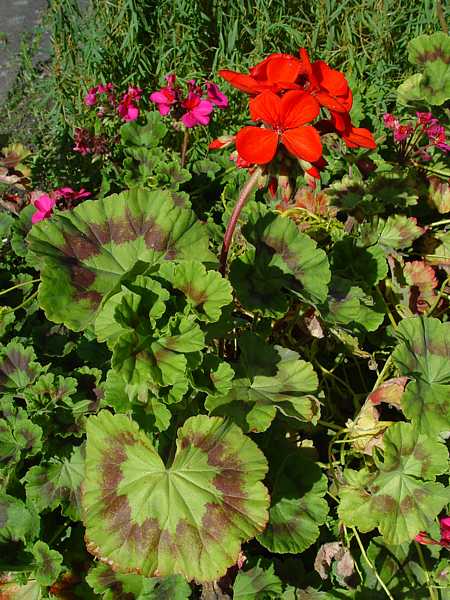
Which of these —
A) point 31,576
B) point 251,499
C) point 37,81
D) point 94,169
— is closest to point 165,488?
point 251,499

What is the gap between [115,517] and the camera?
1427mm

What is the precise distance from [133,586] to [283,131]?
3.86ft

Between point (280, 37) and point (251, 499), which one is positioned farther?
point (280, 37)

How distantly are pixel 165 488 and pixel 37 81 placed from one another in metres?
3.33

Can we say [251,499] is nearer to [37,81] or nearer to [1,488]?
[1,488]

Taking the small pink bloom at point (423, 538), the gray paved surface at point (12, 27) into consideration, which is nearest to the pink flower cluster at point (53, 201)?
the small pink bloom at point (423, 538)

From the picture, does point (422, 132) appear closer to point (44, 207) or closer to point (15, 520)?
point (44, 207)

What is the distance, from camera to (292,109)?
4.31 feet

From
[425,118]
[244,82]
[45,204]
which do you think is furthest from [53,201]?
[425,118]

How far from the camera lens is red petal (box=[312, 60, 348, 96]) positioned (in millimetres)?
1430

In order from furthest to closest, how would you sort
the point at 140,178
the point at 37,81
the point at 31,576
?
the point at 37,81
the point at 140,178
the point at 31,576

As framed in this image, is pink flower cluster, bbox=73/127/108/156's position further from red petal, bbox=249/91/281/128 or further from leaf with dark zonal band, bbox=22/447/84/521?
red petal, bbox=249/91/281/128

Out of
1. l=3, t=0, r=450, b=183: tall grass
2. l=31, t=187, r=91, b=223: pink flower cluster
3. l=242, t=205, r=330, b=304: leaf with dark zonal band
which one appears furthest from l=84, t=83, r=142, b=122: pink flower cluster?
l=242, t=205, r=330, b=304: leaf with dark zonal band

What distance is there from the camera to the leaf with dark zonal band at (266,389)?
1.54m
